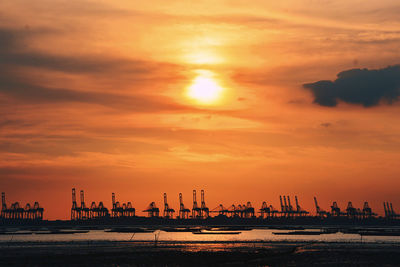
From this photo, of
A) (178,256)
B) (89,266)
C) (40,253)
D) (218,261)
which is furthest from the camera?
(40,253)

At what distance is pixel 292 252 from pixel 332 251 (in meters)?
7.45

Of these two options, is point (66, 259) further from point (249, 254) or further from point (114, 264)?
point (249, 254)

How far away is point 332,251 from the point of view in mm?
95625

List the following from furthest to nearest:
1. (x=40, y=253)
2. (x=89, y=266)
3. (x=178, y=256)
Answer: (x=40, y=253) → (x=178, y=256) → (x=89, y=266)

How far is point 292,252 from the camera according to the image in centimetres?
9300

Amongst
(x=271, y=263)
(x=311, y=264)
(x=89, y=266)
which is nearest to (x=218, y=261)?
(x=271, y=263)

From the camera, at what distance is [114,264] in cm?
7412

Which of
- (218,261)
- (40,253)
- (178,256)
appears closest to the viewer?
(218,261)

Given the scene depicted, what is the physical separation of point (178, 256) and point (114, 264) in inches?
519

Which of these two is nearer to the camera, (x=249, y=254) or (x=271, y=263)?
(x=271, y=263)

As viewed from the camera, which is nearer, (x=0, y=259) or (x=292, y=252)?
(x=0, y=259)

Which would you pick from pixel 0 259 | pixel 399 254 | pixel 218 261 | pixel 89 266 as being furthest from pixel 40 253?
pixel 399 254

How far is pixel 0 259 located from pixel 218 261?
99.2 ft

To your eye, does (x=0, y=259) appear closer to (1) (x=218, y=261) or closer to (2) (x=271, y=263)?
(1) (x=218, y=261)
